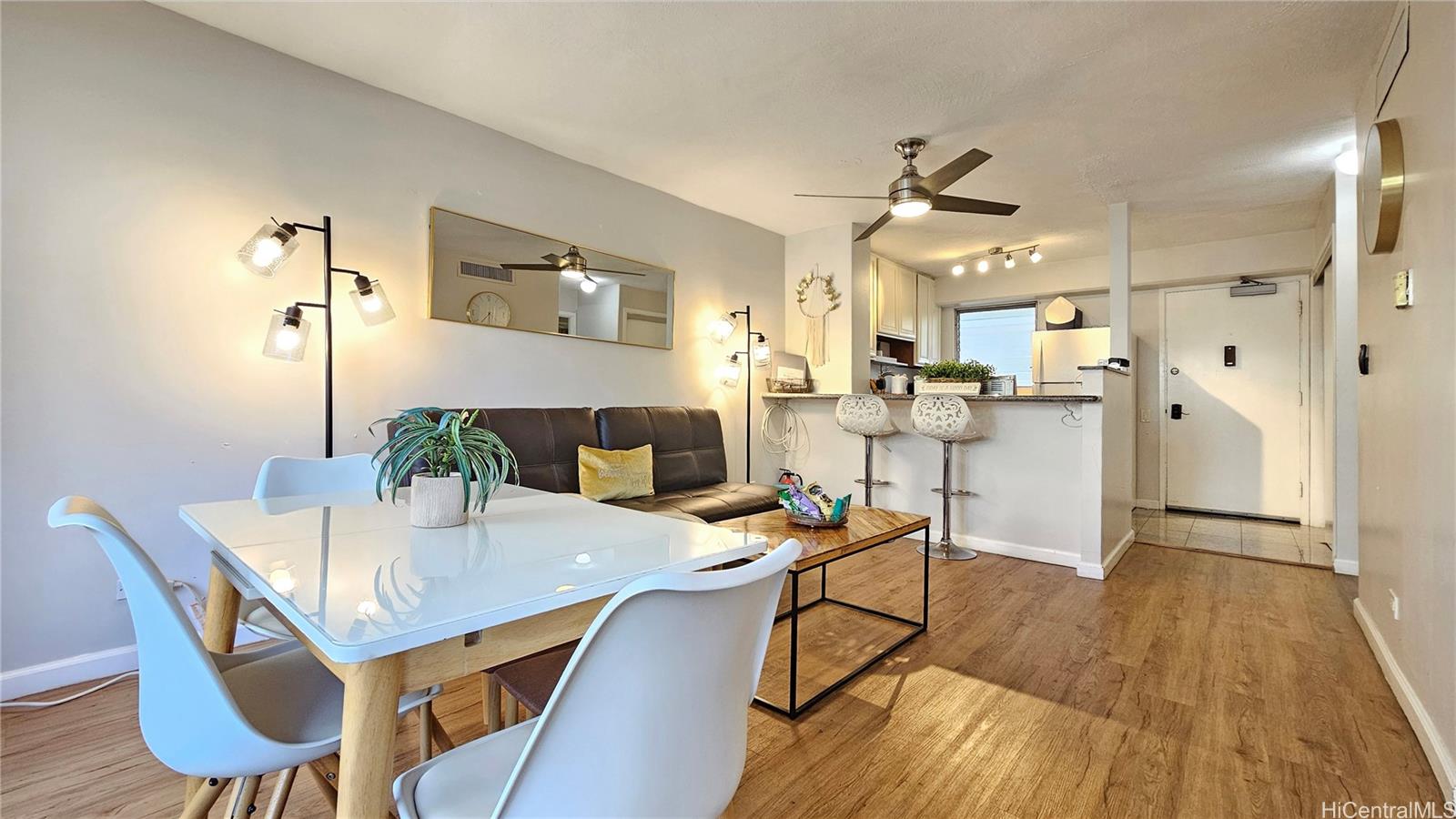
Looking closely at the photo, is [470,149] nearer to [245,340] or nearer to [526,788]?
[245,340]

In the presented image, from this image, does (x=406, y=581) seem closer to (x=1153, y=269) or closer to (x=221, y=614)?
(x=221, y=614)

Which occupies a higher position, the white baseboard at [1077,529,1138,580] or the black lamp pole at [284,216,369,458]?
the black lamp pole at [284,216,369,458]

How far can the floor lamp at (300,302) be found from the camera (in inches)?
89.2

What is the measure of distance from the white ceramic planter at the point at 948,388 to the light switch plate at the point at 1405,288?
211cm

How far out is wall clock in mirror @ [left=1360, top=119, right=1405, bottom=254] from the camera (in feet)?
6.32

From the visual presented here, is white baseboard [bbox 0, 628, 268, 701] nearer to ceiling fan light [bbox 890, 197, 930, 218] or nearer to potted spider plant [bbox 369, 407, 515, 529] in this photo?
potted spider plant [bbox 369, 407, 515, 529]

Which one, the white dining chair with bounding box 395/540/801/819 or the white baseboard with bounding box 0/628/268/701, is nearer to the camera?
the white dining chair with bounding box 395/540/801/819

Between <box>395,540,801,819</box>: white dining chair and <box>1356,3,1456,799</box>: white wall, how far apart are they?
1.93m

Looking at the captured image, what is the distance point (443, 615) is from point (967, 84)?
9.83 feet

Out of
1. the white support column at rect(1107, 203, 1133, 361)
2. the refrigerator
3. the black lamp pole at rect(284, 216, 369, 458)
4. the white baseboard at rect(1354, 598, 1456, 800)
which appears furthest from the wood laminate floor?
the refrigerator

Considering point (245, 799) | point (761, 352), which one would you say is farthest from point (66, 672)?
point (761, 352)

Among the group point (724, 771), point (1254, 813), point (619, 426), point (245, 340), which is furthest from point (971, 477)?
point (245, 340)

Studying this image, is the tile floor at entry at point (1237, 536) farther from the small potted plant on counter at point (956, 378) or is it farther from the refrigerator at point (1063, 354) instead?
the small potted plant on counter at point (956, 378)

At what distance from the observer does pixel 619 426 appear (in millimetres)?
3549
